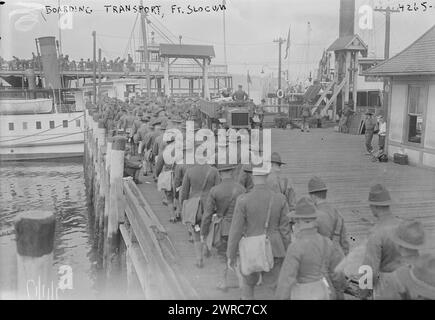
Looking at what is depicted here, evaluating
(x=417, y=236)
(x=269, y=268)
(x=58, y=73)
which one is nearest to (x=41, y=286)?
(x=269, y=268)

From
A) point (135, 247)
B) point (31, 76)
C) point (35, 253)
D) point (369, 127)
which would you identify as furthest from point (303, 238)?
point (31, 76)

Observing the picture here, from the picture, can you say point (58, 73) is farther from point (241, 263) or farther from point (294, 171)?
point (241, 263)

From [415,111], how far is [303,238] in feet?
33.7

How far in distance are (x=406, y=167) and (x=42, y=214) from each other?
10573 millimetres

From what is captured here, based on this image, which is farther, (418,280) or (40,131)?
(40,131)

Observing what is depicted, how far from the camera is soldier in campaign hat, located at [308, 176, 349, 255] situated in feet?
15.9

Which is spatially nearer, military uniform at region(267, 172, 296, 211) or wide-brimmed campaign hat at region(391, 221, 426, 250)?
wide-brimmed campaign hat at region(391, 221, 426, 250)

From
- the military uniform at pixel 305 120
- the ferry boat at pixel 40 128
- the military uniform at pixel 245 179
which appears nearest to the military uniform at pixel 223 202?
the military uniform at pixel 245 179

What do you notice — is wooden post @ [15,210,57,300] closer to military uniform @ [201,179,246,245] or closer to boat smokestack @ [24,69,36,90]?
military uniform @ [201,179,246,245]

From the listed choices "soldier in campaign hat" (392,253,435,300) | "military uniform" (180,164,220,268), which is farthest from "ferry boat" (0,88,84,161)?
"soldier in campaign hat" (392,253,435,300)

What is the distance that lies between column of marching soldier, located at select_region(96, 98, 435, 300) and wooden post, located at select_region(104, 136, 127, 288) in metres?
3.40

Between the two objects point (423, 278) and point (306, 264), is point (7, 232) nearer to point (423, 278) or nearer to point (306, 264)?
point (306, 264)

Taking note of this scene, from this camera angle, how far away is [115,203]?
420 inches
